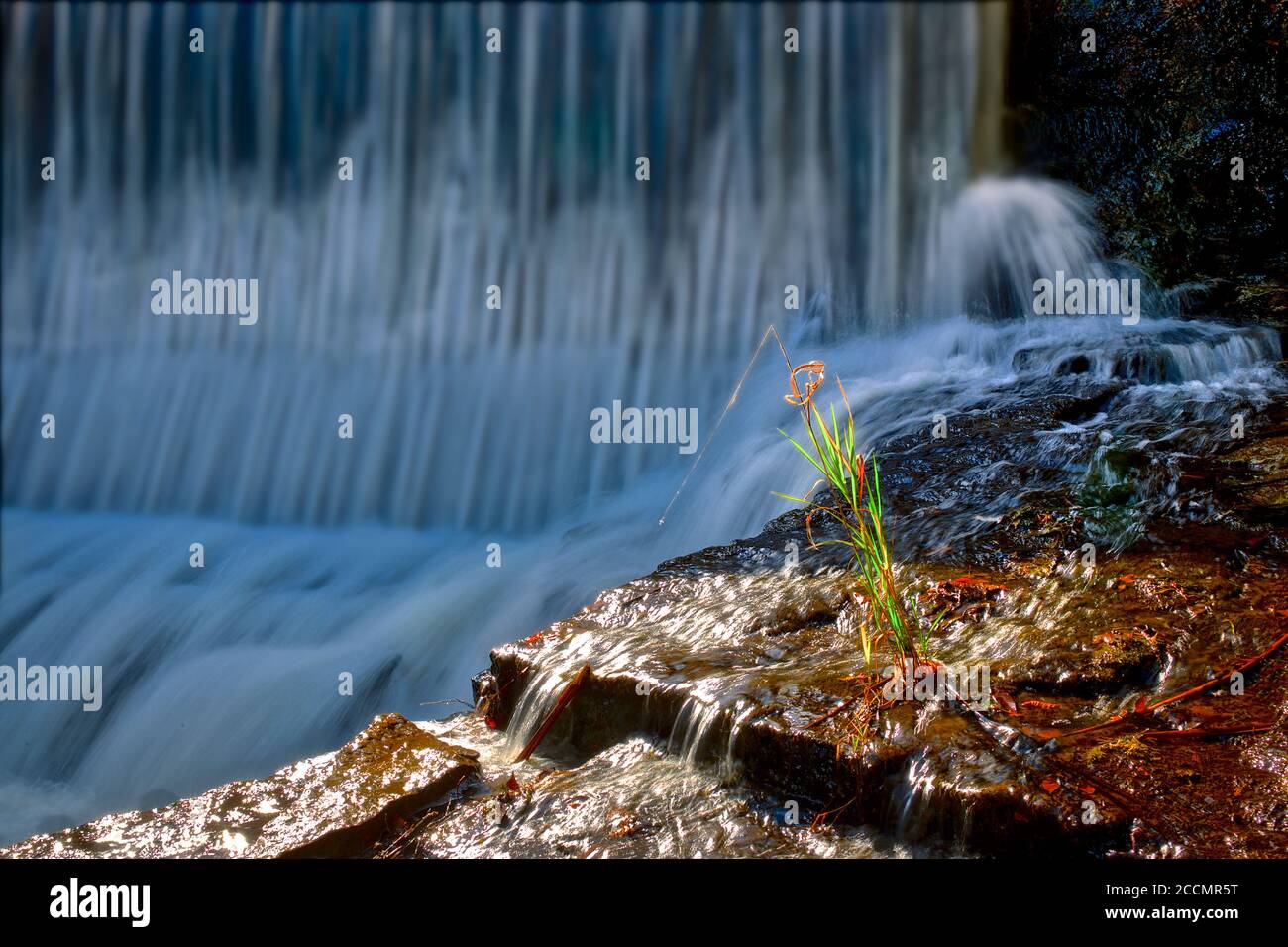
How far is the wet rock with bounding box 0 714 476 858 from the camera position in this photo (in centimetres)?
294

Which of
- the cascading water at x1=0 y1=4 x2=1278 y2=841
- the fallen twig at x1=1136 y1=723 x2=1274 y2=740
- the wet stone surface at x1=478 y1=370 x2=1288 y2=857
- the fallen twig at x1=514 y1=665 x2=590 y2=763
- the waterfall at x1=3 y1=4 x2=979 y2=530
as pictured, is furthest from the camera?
the waterfall at x1=3 y1=4 x2=979 y2=530

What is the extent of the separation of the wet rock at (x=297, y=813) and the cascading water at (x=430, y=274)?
335 cm

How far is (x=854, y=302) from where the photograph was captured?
8.62m

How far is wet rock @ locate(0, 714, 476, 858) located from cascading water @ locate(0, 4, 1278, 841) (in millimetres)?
3347

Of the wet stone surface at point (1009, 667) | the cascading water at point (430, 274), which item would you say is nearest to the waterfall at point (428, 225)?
the cascading water at point (430, 274)

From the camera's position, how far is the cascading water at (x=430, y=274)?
25.5 ft

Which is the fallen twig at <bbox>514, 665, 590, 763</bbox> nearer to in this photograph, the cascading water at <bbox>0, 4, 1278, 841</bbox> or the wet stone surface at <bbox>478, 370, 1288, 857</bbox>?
the wet stone surface at <bbox>478, 370, 1288, 857</bbox>

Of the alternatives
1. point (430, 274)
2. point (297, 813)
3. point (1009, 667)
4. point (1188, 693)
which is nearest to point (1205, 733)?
point (1188, 693)

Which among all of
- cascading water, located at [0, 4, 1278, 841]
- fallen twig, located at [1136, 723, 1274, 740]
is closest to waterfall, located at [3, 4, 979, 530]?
cascading water, located at [0, 4, 1278, 841]

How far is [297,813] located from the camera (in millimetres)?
3088

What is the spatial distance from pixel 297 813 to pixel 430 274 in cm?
796
